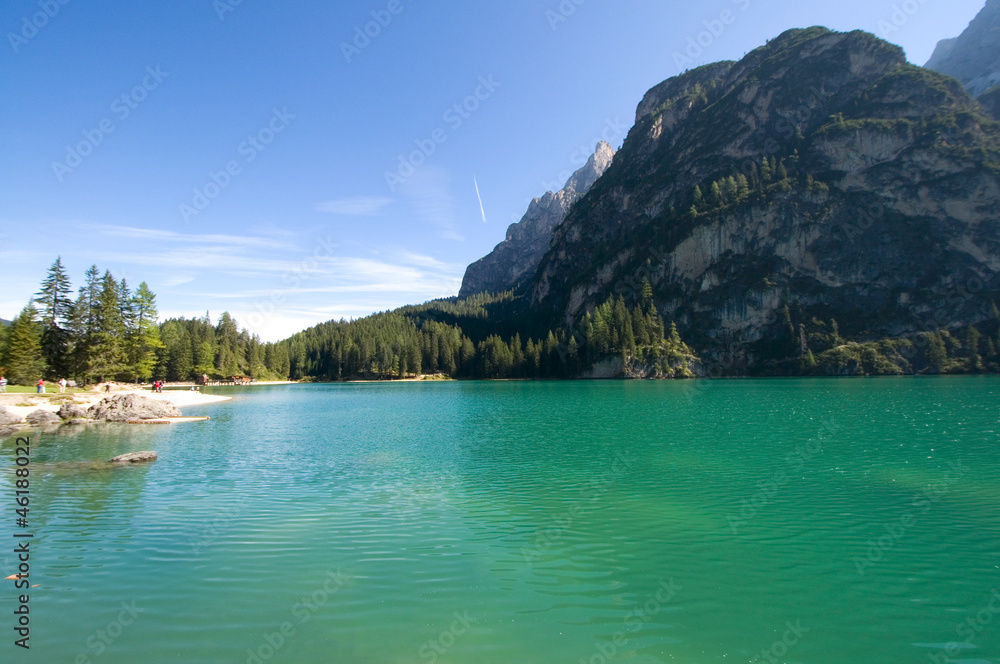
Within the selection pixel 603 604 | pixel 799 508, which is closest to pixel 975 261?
pixel 799 508

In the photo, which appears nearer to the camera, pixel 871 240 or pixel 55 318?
pixel 55 318

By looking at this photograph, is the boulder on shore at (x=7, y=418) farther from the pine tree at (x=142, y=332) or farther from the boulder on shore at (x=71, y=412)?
the pine tree at (x=142, y=332)

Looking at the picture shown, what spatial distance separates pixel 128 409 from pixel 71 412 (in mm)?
5167

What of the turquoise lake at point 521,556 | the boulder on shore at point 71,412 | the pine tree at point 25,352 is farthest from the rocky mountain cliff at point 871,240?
the pine tree at point 25,352

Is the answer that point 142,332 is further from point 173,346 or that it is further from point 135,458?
point 135,458

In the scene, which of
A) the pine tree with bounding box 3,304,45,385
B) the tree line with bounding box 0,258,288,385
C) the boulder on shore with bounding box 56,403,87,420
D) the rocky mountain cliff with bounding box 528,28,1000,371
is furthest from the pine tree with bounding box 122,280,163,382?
the rocky mountain cliff with bounding box 528,28,1000,371

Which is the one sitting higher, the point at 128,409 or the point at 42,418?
the point at 128,409

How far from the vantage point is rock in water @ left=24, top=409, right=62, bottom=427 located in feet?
163

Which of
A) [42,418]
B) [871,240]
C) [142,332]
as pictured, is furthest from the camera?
[871,240]

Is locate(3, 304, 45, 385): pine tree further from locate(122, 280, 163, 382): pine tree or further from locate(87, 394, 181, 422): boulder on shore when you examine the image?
locate(87, 394, 181, 422): boulder on shore

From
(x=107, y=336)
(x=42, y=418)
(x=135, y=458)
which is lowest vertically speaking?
(x=135, y=458)

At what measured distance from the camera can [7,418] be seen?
46938 mm

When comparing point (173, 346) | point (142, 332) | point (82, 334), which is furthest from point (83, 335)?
point (173, 346)

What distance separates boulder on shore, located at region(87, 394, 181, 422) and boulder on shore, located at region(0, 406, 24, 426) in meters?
6.14
